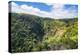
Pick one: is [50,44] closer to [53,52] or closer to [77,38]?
[53,52]

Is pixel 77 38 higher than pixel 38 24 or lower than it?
lower

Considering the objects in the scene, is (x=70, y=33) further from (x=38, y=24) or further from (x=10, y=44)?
(x=10, y=44)

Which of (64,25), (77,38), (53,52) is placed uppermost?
(64,25)

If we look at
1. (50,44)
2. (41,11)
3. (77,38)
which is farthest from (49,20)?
(77,38)

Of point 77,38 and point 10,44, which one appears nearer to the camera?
point 10,44

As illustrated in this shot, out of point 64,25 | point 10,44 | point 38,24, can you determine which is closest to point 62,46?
point 64,25

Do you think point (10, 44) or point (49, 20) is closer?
point (10, 44)
